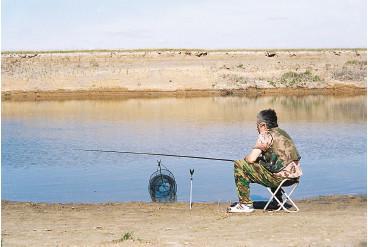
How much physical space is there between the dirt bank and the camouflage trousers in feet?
140

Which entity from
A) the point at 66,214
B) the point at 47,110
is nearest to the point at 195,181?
the point at 66,214

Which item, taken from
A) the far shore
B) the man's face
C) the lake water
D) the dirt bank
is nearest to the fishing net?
the lake water

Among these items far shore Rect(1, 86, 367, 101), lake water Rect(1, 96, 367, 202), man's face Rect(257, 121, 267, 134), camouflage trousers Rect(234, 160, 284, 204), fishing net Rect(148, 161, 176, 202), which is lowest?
lake water Rect(1, 96, 367, 202)

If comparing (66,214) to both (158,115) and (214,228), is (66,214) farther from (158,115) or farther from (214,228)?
(158,115)

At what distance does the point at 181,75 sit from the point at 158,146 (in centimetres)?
3429

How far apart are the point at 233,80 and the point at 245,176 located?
1801 inches

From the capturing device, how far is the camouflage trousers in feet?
34.0

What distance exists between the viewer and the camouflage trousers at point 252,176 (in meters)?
10.4

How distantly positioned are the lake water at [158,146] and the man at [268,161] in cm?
319

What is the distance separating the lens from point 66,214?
11188mm

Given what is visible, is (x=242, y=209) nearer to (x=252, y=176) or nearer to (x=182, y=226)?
(x=252, y=176)

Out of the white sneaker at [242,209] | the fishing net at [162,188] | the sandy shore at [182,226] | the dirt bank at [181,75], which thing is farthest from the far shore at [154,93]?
the white sneaker at [242,209]

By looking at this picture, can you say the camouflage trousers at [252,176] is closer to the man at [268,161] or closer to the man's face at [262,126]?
the man at [268,161]

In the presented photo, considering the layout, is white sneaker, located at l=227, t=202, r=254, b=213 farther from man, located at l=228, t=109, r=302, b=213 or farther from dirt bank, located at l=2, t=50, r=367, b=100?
dirt bank, located at l=2, t=50, r=367, b=100
